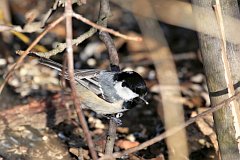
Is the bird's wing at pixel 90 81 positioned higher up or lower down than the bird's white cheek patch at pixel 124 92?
higher up

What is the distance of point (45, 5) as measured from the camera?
590cm

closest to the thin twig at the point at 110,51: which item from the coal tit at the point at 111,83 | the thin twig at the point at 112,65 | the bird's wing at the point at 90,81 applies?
the thin twig at the point at 112,65

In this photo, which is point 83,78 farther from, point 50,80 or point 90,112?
point 50,80

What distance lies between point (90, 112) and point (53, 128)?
1.42 feet

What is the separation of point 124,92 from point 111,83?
15 centimetres

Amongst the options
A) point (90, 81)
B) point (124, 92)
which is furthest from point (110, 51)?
point (90, 81)

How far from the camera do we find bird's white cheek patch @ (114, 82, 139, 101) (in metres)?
3.56

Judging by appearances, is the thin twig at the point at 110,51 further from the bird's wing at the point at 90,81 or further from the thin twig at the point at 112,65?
the bird's wing at the point at 90,81

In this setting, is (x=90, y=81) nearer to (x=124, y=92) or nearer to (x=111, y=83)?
(x=111, y=83)

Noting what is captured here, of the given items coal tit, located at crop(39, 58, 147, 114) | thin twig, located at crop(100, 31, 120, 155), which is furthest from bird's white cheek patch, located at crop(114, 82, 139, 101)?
thin twig, located at crop(100, 31, 120, 155)

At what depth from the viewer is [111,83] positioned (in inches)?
147

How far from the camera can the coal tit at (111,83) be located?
3508 mm

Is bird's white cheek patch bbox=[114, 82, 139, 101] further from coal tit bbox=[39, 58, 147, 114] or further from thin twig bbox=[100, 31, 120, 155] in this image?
thin twig bbox=[100, 31, 120, 155]

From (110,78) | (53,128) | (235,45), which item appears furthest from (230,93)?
(53,128)
